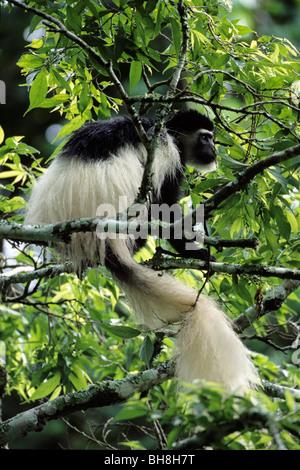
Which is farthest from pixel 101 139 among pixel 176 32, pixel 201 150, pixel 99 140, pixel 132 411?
pixel 132 411

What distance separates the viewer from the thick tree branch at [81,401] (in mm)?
1737

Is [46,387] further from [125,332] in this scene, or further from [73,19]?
[73,19]

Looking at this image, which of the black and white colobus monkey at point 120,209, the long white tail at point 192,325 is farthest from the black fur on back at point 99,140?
the long white tail at point 192,325

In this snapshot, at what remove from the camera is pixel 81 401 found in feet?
5.84

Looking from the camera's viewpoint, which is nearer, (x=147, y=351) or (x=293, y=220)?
(x=147, y=351)

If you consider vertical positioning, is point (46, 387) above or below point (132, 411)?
below

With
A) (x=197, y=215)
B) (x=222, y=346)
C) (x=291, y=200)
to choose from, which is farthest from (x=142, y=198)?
(x=291, y=200)

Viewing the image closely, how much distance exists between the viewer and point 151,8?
1562 mm

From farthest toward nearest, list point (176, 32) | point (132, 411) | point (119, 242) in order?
point (119, 242) → point (176, 32) → point (132, 411)

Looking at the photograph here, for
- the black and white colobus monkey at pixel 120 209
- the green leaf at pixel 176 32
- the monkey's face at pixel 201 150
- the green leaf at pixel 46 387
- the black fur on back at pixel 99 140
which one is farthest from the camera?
the monkey's face at pixel 201 150

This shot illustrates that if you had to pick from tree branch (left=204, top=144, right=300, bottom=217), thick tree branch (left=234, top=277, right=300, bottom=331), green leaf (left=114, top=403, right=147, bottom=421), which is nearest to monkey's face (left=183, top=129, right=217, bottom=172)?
thick tree branch (left=234, top=277, right=300, bottom=331)

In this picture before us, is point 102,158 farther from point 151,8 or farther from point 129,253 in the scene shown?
point 151,8

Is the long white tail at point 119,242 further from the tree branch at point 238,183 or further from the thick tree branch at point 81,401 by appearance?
the tree branch at point 238,183

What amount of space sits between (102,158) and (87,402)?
1.00 metres
